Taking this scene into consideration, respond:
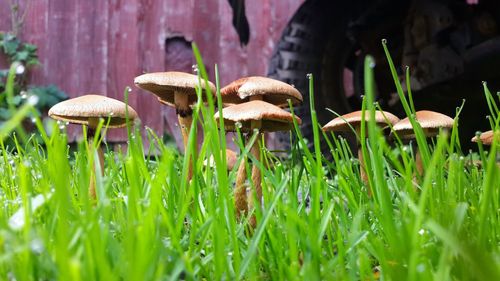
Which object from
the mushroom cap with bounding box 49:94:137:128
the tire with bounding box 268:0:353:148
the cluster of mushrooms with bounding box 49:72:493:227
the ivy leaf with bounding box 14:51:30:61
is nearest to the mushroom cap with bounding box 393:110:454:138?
the cluster of mushrooms with bounding box 49:72:493:227

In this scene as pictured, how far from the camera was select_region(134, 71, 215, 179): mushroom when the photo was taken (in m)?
1.34

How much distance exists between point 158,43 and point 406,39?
2.53m

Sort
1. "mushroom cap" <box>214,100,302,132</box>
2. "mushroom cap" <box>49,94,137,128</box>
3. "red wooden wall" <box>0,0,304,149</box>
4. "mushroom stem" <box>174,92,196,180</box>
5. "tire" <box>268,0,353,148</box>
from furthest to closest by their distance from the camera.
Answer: "red wooden wall" <box>0,0,304,149</box>, "tire" <box>268,0,353,148</box>, "mushroom stem" <box>174,92,196,180</box>, "mushroom cap" <box>49,94,137,128</box>, "mushroom cap" <box>214,100,302,132</box>

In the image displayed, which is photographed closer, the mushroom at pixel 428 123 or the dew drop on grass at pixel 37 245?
the dew drop on grass at pixel 37 245

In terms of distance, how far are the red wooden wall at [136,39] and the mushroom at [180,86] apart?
11.8 feet

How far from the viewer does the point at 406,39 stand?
11.5 ft

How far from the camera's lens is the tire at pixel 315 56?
3.74 m

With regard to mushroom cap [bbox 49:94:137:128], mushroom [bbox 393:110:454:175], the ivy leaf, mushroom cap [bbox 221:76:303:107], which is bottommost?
mushroom [bbox 393:110:454:175]

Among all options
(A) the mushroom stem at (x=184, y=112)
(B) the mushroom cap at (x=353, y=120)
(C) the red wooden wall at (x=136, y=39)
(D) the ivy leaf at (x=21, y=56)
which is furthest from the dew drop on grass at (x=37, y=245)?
(D) the ivy leaf at (x=21, y=56)

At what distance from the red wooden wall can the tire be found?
115 cm

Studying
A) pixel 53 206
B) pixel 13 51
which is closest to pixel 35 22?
pixel 13 51

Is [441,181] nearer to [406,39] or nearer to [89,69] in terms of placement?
[406,39]

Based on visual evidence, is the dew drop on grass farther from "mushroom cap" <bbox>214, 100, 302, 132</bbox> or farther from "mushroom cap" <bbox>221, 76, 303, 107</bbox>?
"mushroom cap" <bbox>221, 76, 303, 107</bbox>

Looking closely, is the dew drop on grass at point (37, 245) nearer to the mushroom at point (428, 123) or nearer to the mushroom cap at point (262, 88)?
the mushroom cap at point (262, 88)
